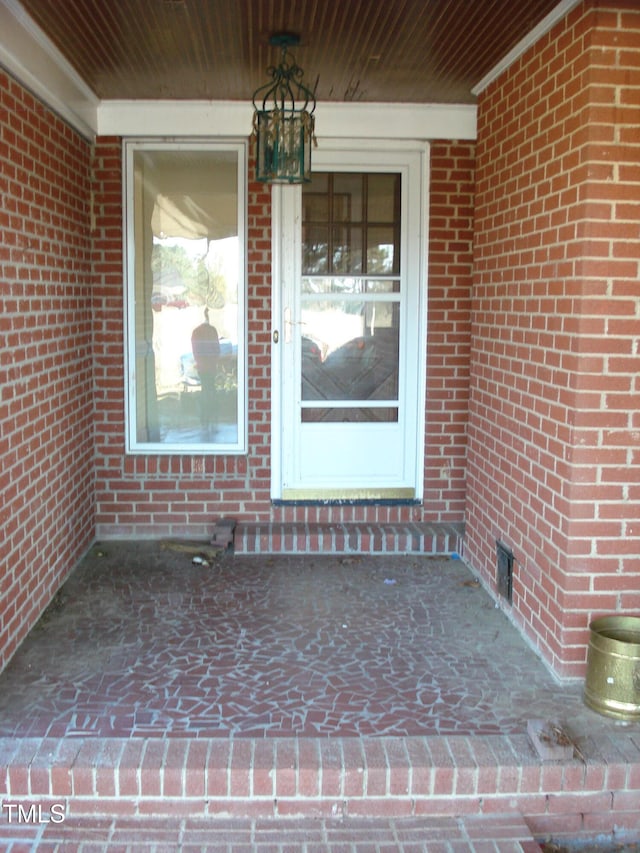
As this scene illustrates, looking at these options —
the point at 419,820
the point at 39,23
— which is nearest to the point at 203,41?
the point at 39,23

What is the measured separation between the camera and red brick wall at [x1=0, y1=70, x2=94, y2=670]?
356 centimetres

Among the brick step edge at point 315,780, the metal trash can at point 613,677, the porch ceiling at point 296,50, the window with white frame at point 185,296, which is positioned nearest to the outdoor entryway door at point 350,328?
the window with white frame at point 185,296

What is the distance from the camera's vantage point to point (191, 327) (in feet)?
17.1

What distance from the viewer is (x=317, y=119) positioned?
16.3 feet

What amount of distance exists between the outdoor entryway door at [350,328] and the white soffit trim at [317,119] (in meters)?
0.14

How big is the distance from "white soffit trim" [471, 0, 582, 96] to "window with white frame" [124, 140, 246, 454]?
153 cm

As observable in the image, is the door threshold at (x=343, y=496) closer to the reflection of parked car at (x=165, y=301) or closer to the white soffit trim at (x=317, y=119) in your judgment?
the reflection of parked car at (x=165, y=301)

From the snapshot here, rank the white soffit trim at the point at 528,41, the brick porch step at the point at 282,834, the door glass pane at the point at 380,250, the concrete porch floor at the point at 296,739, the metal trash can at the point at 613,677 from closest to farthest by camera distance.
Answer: the brick porch step at the point at 282,834 < the concrete porch floor at the point at 296,739 < the metal trash can at the point at 613,677 < the white soffit trim at the point at 528,41 < the door glass pane at the point at 380,250

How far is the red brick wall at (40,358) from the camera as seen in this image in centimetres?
356

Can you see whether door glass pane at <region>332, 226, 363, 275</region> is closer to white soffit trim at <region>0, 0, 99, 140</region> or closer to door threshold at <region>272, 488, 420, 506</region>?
door threshold at <region>272, 488, 420, 506</region>

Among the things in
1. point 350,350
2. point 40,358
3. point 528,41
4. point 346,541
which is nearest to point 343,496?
point 346,541

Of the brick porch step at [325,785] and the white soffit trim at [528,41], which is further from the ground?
the white soffit trim at [528,41]

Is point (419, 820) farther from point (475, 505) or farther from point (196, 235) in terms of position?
point (196, 235)

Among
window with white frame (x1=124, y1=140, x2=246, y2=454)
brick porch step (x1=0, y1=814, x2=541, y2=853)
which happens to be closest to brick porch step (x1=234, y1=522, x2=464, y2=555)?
window with white frame (x1=124, y1=140, x2=246, y2=454)
